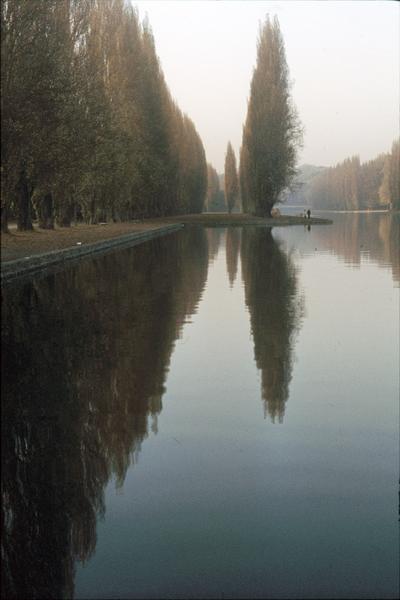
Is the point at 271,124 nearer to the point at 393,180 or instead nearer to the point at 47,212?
the point at 47,212

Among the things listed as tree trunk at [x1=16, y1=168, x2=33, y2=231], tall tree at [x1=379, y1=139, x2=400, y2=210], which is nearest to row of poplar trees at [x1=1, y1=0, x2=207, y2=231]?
tree trunk at [x1=16, y1=168, x2=33, y2=231]

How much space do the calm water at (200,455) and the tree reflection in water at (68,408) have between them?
16mm

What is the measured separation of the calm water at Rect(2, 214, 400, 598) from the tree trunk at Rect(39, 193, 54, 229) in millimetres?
29530

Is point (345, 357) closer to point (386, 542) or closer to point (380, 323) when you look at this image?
point (380, 323)

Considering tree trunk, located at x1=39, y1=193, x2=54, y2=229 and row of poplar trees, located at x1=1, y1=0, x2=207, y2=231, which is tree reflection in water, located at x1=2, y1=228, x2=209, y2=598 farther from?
tree trunk, located at x1=39, y1=193, x2=54, y2=229

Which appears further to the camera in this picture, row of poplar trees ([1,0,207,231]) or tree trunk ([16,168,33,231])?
tree trunk ([16,168,33,231])

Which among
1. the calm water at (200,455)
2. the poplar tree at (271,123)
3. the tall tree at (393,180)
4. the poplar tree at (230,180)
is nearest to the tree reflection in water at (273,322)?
the calm water at (200,455)

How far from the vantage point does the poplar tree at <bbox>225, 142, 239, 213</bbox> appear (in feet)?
412

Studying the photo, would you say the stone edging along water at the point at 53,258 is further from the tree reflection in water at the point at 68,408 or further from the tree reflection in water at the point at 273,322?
the tree reflection in water at the point at 273,322

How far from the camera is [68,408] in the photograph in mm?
6277

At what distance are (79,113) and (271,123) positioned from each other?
1447 inches

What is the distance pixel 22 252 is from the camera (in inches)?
878

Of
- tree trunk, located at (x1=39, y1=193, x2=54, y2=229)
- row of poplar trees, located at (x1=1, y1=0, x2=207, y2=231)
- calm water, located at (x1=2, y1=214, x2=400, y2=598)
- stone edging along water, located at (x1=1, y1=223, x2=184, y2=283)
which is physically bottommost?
calm water, located at (x1=2, y1=214, x2=400, y2=598)

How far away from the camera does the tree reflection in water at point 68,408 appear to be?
373 centimetres
